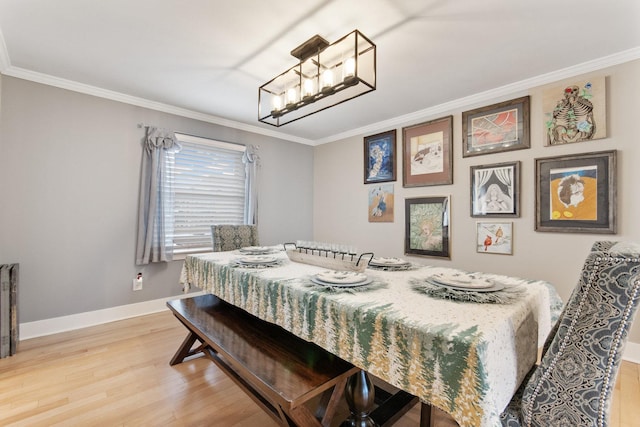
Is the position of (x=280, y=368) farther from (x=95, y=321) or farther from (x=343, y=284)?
(x=95, y=321)

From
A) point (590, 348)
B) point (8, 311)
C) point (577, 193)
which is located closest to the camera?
point (590, 348)

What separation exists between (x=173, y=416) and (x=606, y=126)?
3.72 m

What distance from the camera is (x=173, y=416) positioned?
1.63 metres

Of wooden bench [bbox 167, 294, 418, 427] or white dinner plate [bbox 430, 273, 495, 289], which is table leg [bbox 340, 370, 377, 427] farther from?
white dinner plate [bbox 430, 273, 495, 289]

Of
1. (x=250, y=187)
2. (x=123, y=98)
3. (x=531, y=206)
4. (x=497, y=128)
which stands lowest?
(x=531, y=206)

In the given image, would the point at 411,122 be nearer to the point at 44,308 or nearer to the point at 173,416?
the point at 173,416

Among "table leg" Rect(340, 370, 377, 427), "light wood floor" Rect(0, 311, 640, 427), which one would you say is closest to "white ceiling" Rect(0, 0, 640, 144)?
"table leg" Rect(340, 370, 377, 427)

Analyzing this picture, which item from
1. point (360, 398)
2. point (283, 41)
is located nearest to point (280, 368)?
point (360, 398)

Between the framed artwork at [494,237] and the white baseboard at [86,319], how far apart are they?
11.5 feet

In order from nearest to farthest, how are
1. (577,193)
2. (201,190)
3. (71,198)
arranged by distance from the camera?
(577,193)
(71,198)
(201,190)

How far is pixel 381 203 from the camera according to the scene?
3904 millimetres

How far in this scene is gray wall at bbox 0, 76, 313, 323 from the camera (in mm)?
2586

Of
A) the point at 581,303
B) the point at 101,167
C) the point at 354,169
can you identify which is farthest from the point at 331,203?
the point at 581,303

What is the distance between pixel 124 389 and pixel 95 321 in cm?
149
